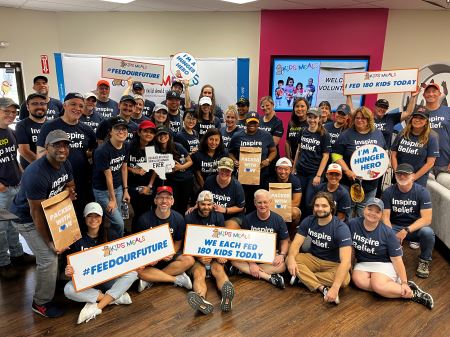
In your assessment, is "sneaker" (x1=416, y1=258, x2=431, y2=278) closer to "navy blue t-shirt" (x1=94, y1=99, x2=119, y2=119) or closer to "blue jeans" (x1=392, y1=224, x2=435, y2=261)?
"blue jeans" (x1=392, y1=224, x2=435, y2=261)

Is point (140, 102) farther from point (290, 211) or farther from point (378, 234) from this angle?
point (378, 234)

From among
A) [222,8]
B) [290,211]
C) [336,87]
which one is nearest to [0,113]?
[290,211]

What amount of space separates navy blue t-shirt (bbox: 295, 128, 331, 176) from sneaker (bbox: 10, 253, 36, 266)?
3278 mm

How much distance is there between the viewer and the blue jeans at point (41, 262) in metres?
2.84

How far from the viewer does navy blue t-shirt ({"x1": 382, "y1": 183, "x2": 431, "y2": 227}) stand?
12.1 ft

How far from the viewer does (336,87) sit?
7180 millimetres

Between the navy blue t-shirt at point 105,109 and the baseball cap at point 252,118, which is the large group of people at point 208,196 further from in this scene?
the navy blue t-shirt at point 105,109

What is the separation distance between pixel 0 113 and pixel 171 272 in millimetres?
2230

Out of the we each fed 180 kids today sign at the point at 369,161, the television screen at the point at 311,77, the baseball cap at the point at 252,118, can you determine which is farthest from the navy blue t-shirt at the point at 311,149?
the television screen at the point at 311,77

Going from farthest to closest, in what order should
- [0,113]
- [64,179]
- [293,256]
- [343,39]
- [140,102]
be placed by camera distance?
→ [343,39], [140,102], [293,256], [0,113], [64,179]

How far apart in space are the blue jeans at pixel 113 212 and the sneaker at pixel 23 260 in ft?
3.00

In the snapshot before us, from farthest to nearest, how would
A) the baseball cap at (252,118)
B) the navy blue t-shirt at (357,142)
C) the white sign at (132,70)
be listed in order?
the white sign at (132,70), the baseball cap at (252,118), the navy blue t-shirt at (357,142)

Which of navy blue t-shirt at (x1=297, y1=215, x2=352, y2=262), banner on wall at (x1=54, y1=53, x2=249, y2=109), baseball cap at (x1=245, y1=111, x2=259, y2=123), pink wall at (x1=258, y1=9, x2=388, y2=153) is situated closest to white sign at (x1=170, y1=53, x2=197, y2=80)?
banner on wall at (x1=54, y1=53, x2=249, y2=109)

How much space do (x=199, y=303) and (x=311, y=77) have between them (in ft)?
18.2
